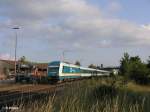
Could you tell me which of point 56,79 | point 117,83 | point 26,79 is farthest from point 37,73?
point 117,83

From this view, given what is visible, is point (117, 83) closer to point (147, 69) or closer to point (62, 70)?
point (62, 70)

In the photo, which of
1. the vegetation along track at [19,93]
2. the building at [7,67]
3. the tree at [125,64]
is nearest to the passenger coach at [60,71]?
the tree at [125,64]

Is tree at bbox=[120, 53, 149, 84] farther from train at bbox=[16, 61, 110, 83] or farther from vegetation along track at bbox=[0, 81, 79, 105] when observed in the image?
vegetation along track at bbox=[0, 81, 79, 105]

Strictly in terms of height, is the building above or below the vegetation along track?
above

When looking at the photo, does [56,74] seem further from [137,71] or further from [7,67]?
[7,67]

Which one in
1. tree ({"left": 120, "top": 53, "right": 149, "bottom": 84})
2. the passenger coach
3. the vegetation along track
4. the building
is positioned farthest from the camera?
the building

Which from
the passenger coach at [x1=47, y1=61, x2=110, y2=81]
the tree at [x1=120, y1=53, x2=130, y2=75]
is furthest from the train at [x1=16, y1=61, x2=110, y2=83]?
the tree at [x1=120, y1=53, x2=130, y2=75]

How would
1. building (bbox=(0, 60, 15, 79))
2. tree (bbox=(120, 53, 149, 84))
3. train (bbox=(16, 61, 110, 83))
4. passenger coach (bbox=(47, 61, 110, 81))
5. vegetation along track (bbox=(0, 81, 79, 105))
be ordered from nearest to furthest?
vegetation along track (bbox=(0, 81, 79, 105))
passenger coach (bbox=(47, 61, 110, 81))
train (bbox=(16, 61, 110, 83))
tree (bbox=(120, 53, 149, 84))
building (bbox=(0, 60, 15, 79))

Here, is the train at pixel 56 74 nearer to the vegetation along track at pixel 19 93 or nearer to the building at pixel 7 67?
the vegetation along track at pixel 19 93

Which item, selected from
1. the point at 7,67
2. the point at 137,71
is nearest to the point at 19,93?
the point at 137,71

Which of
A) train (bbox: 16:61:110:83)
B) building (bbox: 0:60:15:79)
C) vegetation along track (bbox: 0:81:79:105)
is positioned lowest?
vegetation along track (bbox: 0:81:79:105)

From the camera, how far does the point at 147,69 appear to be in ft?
201

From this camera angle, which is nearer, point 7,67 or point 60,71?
point 60,71

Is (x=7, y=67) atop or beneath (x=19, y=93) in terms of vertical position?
atop
